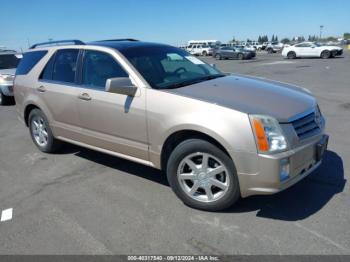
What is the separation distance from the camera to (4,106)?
10922 mm

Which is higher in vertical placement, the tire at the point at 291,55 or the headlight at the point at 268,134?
the headlight at the point at 268,134

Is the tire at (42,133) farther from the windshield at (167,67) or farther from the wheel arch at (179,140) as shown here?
the wheel arch at (179,140)

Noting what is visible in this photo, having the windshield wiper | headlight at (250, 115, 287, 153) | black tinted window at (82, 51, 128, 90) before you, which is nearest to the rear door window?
black tinted window at (82, 51, 128, 90)

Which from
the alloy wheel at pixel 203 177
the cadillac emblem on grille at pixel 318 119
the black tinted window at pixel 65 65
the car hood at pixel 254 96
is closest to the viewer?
the car hood at pixel 254 96

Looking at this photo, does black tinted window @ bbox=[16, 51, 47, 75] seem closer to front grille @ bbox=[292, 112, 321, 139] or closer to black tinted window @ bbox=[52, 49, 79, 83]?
black tinted window @ bbox=[52, 49, 79, 83]

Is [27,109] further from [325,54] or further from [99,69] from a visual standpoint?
[325,54]

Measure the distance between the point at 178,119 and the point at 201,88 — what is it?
0.57m

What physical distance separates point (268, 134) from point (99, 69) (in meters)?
2.45

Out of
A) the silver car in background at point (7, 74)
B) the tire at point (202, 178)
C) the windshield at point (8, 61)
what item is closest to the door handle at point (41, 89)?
the tire at point (202, 178)

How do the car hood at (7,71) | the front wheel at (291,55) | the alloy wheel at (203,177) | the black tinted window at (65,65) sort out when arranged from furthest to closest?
the front wheel at (291,55), the car hood at (7,71), the black tinted window at (65,65), the alloy wheel at (203,177)

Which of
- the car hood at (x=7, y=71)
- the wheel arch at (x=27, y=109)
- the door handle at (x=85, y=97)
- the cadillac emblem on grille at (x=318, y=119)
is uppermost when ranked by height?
the door handle at (x=85, y=97)

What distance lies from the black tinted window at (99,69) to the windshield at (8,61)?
8.34m

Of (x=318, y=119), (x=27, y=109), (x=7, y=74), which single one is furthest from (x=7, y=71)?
(x=318, y=119)

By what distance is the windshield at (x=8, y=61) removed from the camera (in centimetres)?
1162
